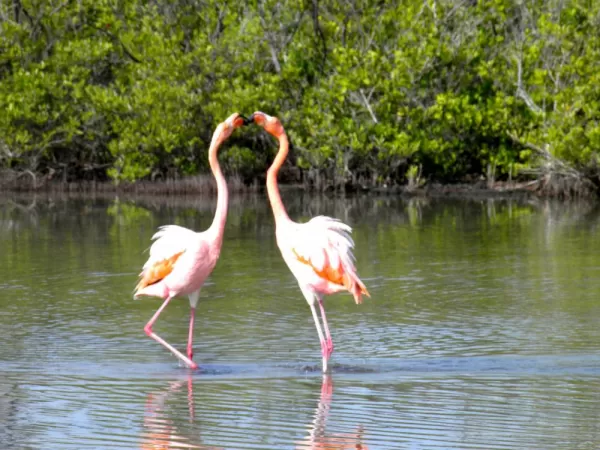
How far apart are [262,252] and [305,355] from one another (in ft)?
22.5

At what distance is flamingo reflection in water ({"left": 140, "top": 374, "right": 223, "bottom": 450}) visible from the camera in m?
6.15

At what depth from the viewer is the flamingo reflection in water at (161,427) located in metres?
6.15

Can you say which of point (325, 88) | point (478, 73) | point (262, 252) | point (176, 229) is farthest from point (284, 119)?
point (176, 229)

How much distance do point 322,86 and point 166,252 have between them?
2014 cm

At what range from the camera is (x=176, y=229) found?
28.2 feet

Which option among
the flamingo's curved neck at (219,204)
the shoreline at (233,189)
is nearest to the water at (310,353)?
the flamingo's curved neck at (219,204)

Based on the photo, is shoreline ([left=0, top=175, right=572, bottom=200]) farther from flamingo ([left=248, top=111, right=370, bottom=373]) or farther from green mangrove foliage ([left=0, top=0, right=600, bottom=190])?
flamingo ([left=248, top=111, right=370, bottom=373])

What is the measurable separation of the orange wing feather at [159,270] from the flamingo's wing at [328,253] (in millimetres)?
816

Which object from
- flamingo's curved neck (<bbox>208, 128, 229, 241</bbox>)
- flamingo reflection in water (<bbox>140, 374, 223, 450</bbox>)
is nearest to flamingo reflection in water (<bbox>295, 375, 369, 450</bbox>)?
flamingo reflection in water (<bbox>140, 374, 223, 450</bbox>)

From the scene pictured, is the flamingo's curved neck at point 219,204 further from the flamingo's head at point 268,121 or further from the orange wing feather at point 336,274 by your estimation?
the orange wing feather at point 336,274

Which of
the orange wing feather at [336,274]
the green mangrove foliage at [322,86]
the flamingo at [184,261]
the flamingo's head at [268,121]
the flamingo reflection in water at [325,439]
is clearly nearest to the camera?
the flamingo reflection in water at [325,439]

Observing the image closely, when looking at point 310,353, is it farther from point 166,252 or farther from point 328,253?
point 166,252

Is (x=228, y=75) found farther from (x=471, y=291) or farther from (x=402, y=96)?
(x=471, y=291)

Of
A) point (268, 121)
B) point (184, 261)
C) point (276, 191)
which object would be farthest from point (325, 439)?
point (268, 121)
